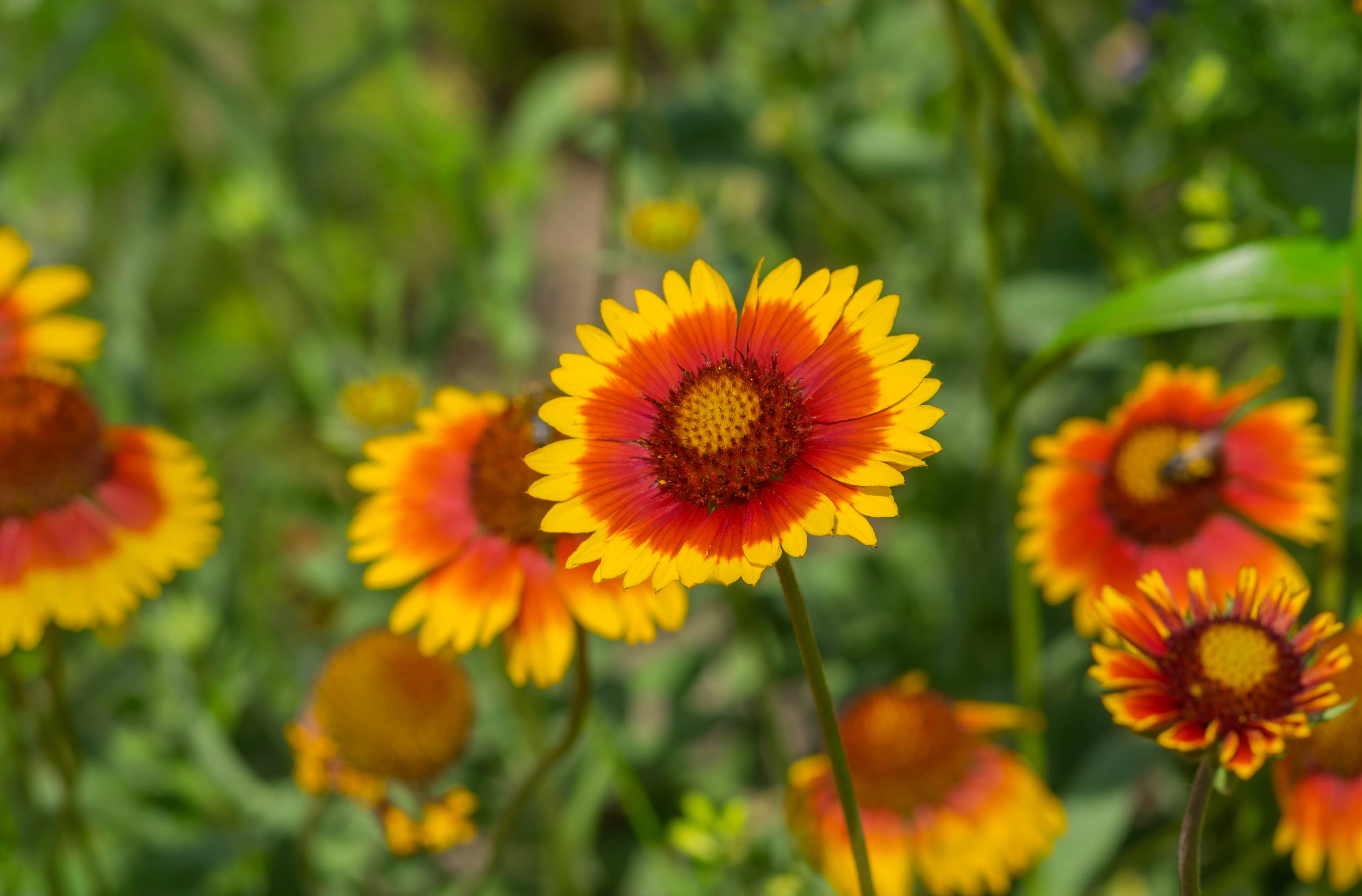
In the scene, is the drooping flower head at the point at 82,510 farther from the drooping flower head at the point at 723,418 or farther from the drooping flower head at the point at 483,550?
the drooping flower head at the point at 723,418

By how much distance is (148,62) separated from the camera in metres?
2.33

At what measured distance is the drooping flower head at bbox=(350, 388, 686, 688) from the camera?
0.76m

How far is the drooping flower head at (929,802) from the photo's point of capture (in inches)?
38.1

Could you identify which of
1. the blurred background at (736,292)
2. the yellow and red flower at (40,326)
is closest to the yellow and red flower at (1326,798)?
the blurred background at (736,292)

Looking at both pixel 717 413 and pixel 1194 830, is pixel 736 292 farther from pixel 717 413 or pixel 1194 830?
pixel 1194 830

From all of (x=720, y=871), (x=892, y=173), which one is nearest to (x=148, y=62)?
(x=892, y=173)

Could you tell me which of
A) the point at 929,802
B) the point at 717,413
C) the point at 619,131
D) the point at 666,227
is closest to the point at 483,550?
the point at 717,413

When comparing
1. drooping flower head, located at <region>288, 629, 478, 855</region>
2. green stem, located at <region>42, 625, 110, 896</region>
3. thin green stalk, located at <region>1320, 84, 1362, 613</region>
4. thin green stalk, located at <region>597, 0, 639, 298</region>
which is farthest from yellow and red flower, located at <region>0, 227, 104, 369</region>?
thin green stalk, located at <region>1320, 84, 1362, 613</region>

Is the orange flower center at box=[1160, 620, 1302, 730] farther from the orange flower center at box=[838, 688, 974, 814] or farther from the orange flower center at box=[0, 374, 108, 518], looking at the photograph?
the orange flower center at box=[0, 374, 108, 518]

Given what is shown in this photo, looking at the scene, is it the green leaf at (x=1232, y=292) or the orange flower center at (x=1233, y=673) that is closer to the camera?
the orange flower center at (x=1233, y=673)

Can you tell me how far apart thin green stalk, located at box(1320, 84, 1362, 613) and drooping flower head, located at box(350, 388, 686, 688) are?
1.66 feet

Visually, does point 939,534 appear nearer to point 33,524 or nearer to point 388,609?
point 388,609

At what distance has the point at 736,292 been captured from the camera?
4.58 feet

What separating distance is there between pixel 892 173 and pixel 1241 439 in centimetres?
81
